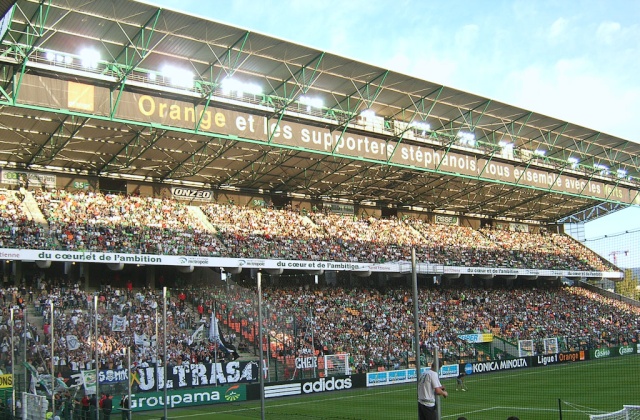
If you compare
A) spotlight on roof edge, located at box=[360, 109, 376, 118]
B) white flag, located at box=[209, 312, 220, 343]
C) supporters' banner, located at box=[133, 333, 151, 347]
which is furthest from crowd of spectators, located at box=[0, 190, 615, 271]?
white flag, located at box=[209, 312, 220, 343]

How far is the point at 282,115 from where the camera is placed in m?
32.4

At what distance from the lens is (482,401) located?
89.9ft

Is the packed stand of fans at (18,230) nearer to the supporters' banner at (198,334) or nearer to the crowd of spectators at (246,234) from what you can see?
the crowd of spectators at (246,234)

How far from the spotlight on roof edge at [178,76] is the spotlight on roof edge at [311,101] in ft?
19.1

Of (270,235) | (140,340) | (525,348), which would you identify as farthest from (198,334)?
(525,348)

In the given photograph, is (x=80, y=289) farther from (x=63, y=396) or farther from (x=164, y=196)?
(x=63, y=396)

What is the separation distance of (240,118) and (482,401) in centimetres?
1697

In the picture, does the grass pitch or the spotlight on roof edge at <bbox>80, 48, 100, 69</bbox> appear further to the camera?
the spotlight on roof edge at <bbox>80, 48, 100, 69</bbox>

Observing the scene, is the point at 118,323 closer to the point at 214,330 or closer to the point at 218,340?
the point at 214,330

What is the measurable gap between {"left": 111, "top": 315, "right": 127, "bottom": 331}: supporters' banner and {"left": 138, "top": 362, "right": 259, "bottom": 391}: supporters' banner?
6.44 feet

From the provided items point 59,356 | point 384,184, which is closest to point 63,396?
point 59,356

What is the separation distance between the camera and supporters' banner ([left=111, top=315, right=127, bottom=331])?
2556 centimetres

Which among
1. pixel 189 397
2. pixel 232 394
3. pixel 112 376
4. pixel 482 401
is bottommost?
pixel 482 401

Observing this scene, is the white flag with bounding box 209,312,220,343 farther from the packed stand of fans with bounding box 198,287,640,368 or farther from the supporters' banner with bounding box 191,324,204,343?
the packed stand of fans with bounding box 198,287,640,368
